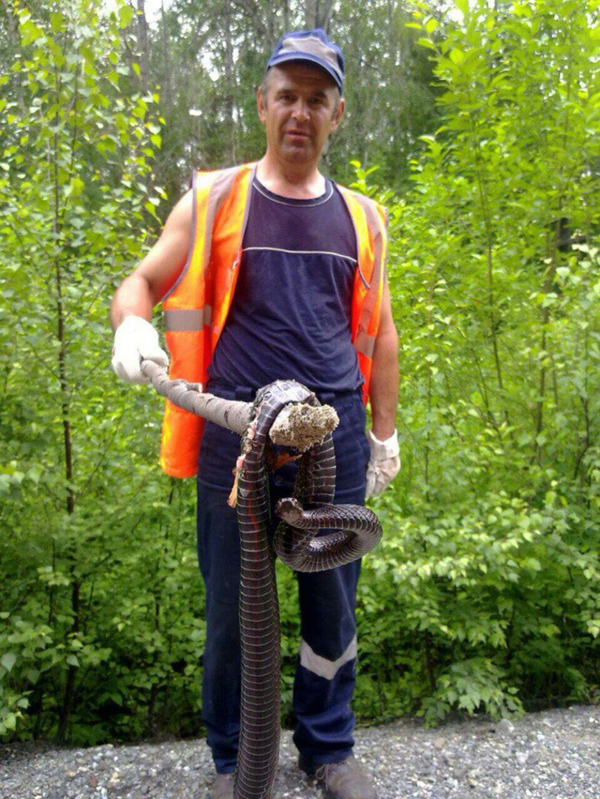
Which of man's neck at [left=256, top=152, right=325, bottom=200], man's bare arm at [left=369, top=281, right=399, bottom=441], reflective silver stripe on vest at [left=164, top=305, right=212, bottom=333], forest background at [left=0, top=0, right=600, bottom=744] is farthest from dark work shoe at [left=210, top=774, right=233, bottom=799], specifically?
man's neck at [left=256, top=152, right=325, bottom=200]

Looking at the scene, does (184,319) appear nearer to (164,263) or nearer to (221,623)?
(164,263)

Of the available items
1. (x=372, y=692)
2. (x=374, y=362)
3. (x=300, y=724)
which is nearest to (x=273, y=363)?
(x=374, y=362)

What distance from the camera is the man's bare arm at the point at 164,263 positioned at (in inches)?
91.3

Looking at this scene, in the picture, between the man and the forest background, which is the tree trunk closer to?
the forest background

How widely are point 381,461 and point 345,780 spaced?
1.03 meters

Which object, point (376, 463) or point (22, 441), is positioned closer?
point (376, 463)

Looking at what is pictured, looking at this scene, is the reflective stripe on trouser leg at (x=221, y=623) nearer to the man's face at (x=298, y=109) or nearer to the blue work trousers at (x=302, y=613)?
the blue work trousers at (x=302, y=613)

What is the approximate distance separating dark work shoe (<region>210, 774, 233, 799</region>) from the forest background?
733 mm

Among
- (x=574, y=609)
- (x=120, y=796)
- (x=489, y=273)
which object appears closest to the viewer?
(x=120, y=796)

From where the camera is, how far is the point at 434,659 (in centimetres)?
385

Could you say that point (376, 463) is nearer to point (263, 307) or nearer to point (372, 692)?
point (263, 307)

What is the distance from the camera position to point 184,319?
7.78 feet

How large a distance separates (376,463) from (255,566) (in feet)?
3.72

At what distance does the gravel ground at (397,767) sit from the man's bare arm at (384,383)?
3.97 feet
